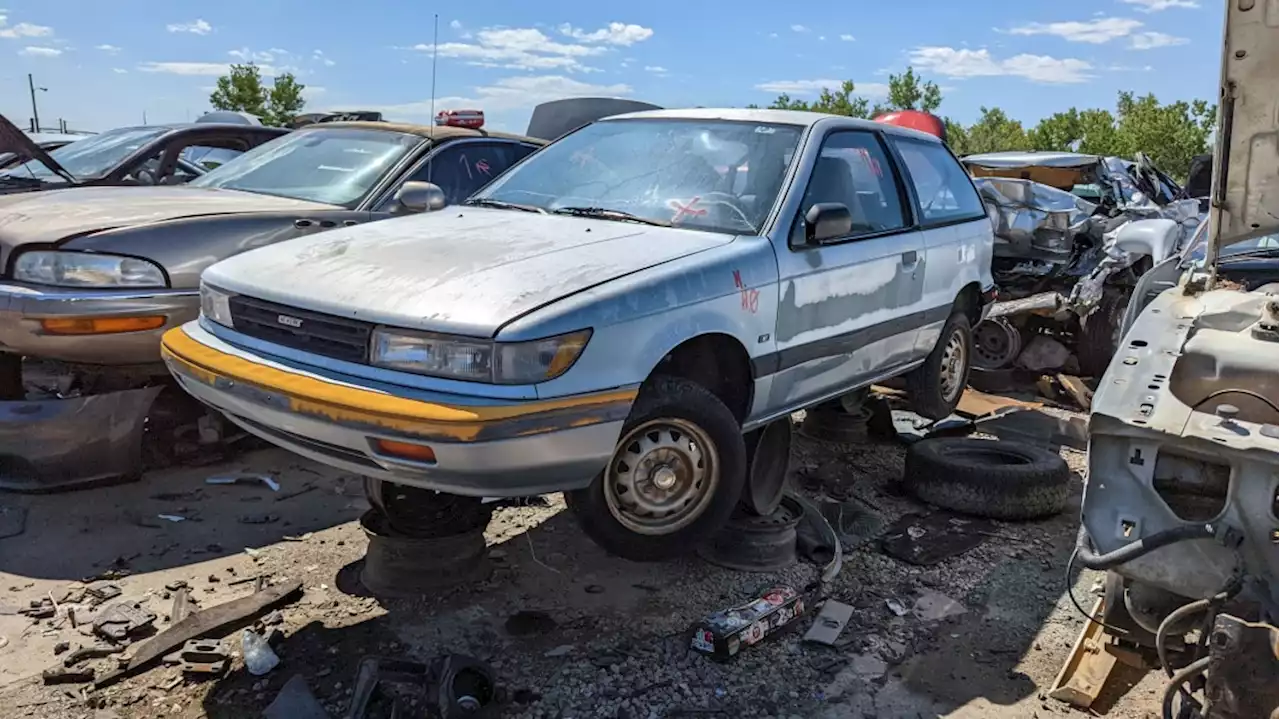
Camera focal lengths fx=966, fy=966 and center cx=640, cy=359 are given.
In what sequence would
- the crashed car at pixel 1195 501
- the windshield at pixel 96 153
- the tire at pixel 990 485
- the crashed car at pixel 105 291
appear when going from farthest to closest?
the windshield at pixel 96 153
the tire at pixel 990 485
the crashed car at pixel 105 291
the crashed car at pixel 1195 501

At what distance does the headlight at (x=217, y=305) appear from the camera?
335cm

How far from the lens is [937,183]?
16.6 feet

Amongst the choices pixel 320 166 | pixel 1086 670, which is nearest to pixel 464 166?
pixel 320 166

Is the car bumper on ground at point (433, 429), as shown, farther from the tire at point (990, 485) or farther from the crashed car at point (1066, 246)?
the crashed car at point (1066, 246)

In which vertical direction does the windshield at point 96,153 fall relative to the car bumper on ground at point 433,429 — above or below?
above

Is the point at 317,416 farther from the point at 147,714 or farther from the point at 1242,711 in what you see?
the point at 1242,711

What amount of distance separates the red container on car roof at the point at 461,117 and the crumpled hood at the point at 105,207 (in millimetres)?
2079

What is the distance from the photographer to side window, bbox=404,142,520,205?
17.7 feet

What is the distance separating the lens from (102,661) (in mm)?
2920

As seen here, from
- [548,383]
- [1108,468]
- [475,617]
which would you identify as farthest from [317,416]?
[1108,468]

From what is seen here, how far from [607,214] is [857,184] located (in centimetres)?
123

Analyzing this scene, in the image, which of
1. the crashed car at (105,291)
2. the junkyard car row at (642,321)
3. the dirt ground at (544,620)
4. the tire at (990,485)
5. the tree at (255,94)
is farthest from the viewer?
the tree at (255,94)

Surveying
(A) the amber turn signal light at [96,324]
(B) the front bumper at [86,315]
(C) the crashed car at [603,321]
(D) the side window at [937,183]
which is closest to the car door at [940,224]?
(D) the side window at [937,183]

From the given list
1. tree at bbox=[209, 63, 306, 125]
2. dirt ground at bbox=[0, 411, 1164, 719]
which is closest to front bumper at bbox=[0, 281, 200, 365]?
dirt ground at bbox=[0, 411, 1164, 719]
